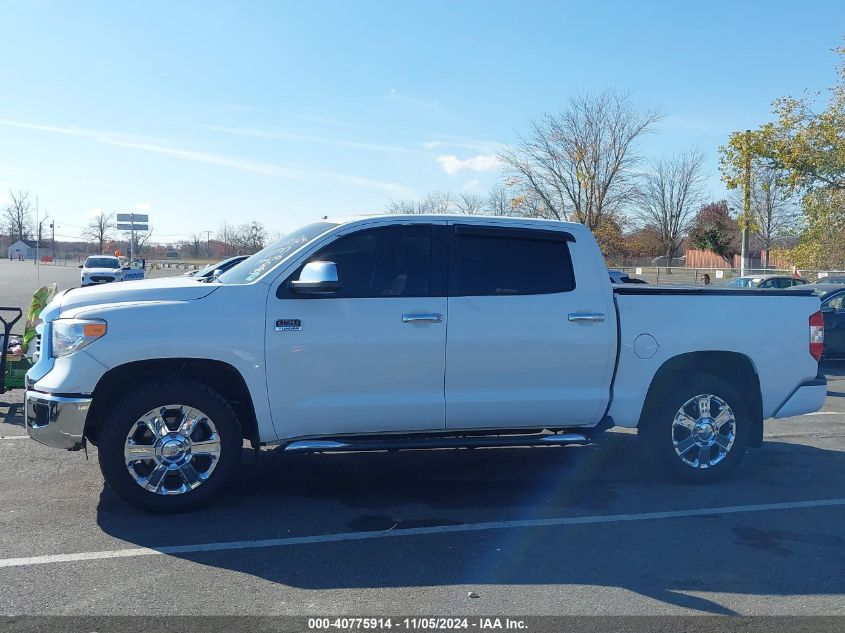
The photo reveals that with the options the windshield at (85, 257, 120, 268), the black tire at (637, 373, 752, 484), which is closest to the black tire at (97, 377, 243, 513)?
the black tire at (637, 373, 752, 484)

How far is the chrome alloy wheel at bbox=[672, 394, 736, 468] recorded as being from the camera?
650 centimetres

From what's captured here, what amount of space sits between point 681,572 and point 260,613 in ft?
7.76

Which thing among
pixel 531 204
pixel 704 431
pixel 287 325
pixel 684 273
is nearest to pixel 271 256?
pixel 287 325

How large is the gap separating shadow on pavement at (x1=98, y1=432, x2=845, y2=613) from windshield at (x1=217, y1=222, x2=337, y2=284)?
1526mm

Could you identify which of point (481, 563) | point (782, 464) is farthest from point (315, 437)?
point (782, 464)

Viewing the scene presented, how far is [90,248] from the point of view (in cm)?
10781

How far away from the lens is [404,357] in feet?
18.9

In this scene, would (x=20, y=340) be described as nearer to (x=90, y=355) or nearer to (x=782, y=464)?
(x=90, y=355)

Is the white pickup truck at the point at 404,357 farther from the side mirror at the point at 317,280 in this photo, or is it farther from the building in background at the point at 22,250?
the building in background at the point at 22,250

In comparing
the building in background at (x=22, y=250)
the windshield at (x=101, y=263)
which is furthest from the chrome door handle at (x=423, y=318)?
the building in background at (x=22, y=250)

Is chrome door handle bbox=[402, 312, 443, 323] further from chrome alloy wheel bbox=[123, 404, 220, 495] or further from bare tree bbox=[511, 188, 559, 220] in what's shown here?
bare tree bbox=[511, 188, 559, 220]

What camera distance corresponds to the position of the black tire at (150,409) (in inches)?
213

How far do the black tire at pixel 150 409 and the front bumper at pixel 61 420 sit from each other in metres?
0.16

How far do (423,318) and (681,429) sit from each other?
2327 mm
